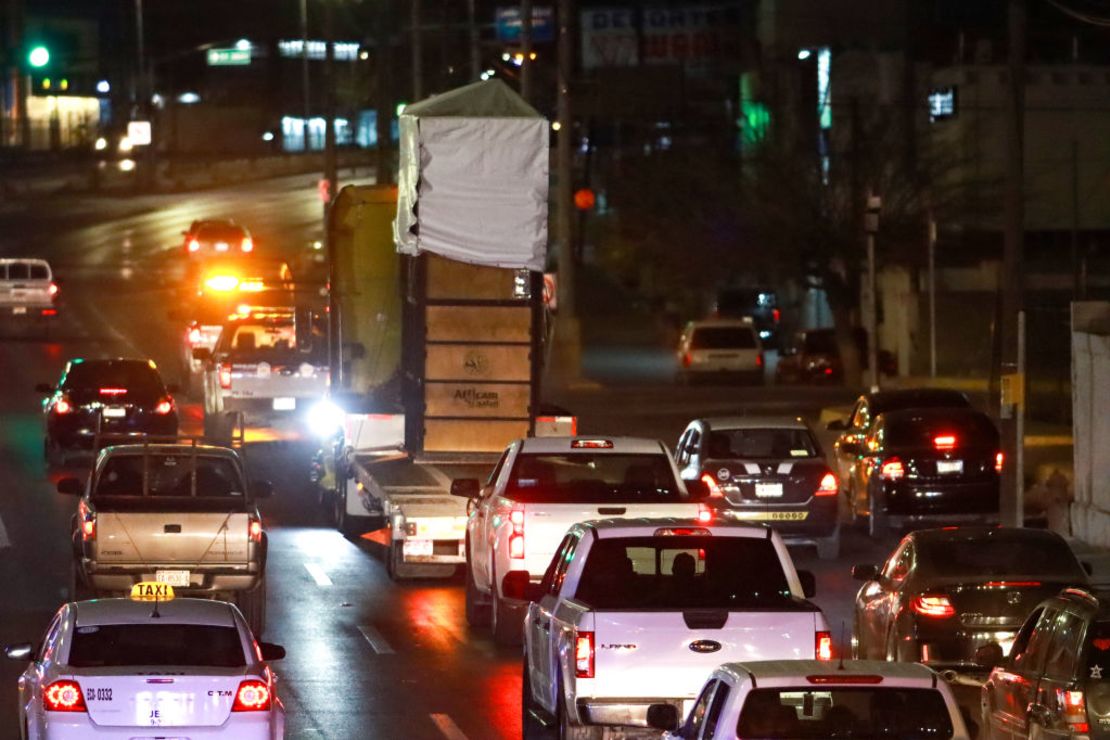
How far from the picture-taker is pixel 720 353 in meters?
50.0

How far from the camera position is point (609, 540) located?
12602 mm

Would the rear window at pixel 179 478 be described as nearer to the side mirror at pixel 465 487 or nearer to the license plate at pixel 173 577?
the license plate at pixel 173 577

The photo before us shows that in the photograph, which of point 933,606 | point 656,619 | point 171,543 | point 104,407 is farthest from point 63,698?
point 104,407

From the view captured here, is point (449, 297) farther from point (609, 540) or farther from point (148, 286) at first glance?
point (148, 286)

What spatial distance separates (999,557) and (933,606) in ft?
2.53

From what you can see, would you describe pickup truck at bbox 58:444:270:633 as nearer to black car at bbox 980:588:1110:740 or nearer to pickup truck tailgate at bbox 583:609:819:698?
pickup truck tailgate at bbox 583:609:819:698

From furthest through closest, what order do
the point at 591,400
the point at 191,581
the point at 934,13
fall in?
the point at 934,13 → the point at 591,400 → the point at 191,581

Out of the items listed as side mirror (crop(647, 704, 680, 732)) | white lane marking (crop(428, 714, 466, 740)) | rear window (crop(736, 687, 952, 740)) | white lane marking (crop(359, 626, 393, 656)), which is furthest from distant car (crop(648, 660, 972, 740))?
white lane marking (crop(359, 626, 393, 656))

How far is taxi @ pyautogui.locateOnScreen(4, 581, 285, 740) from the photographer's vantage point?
11.4 meters

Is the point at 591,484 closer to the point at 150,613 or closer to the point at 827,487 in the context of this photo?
the point at 827,487

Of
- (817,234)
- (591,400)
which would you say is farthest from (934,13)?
(591,400)

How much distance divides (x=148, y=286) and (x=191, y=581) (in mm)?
45391

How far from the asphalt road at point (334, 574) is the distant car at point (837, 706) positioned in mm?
5719

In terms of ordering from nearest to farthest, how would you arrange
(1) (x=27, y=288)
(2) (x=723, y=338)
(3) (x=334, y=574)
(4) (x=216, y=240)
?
(3) (x=334, y=574) < (2) (x=723, y=338) < (1) (x=27, y=288) < (4) (x=216, y=240)
